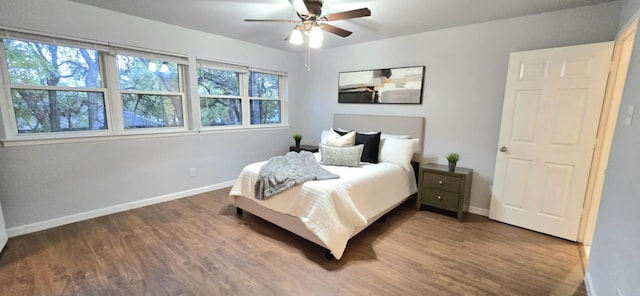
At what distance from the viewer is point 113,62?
2908mm

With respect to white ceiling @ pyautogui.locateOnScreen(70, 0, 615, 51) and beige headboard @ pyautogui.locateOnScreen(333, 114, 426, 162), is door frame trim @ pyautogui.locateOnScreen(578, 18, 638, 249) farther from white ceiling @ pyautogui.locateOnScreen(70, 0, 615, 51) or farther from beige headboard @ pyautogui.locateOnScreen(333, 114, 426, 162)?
beige headboard @ pyautogui.locateOnScreen(333, 114, 426, 162)

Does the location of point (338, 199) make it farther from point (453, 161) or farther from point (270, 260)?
point (453, 161)

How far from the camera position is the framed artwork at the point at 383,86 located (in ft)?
11.7

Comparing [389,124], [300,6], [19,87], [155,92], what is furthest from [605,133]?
[19,87]

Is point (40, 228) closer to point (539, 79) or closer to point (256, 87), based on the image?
point (256, 87)

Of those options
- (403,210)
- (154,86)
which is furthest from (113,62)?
(403,210)

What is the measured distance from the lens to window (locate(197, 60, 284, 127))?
3.82 meters

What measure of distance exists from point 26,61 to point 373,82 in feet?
12.9

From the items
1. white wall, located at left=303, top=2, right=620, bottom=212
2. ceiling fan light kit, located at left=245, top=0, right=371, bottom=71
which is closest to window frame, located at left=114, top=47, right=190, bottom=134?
ceiling fan light kit, located at left=245, top=0, right=371, bottom=71

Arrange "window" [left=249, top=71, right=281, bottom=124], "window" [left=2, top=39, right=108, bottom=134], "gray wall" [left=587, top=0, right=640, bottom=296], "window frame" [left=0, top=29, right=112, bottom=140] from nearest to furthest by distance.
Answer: "gray wall" [left=587, top=0, right=640, bottom=296], "window frame" [left=0, top=29, right=112, bottom=140], "window" [left=2, top=39, right=108, bottom=134], "window" [left=249, top=71, right=281, bottom=124]

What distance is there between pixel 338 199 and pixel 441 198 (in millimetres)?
1562

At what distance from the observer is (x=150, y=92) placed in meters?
3.26

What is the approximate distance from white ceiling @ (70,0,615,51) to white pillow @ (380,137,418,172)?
1422mm

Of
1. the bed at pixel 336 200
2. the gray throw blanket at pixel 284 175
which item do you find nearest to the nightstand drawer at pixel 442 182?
the bed at pixel 336 200
